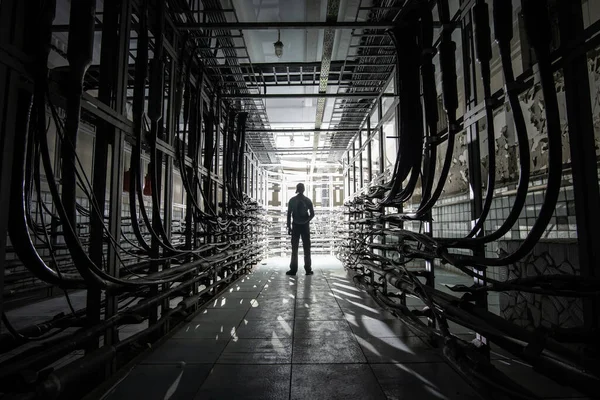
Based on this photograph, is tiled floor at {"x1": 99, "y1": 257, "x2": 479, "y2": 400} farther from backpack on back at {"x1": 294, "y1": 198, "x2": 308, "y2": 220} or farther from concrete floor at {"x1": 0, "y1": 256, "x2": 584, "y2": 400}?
backpack on back at {"x1": 294, "y1": 198, "x2": 308, "y2": 220}

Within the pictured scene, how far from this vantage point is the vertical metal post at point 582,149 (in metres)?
1.23

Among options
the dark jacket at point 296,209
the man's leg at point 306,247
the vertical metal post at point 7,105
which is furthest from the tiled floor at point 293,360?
the dark jacket at point 296,209

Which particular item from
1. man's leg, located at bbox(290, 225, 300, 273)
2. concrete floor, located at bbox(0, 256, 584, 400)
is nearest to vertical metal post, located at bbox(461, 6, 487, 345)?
concrete floor, located at bbox(0, 256, 584, 400)

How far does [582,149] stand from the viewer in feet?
4.14

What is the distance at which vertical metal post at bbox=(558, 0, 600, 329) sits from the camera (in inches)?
48.3

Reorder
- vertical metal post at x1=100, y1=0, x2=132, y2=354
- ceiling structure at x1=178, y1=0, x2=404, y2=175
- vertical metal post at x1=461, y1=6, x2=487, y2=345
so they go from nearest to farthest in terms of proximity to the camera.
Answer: vertical metal post at x1=100, y1=0, x2=132, y2=354 < vertical metal post at x1=461, y1=6, x2=487, y2=345 < ceiling structure at x1=178, y1=0, x2=404, y2=175

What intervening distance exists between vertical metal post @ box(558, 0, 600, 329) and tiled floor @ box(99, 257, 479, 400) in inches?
30.6

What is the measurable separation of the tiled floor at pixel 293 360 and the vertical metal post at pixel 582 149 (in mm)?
778

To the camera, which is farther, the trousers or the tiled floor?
Answer: the trousers

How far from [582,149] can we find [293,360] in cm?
172

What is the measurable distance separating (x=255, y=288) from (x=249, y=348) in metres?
2.07

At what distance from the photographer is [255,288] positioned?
3961mm

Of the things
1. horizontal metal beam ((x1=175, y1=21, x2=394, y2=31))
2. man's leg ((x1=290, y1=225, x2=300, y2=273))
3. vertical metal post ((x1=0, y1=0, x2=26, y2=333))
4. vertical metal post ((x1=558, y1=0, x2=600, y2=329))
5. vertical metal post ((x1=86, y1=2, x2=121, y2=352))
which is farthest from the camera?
man's leg ((x1=290, y1=225, x2=300, y2=273))

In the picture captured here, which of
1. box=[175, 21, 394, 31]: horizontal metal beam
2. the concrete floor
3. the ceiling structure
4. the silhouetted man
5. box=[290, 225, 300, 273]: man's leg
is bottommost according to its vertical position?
the concrete floor
